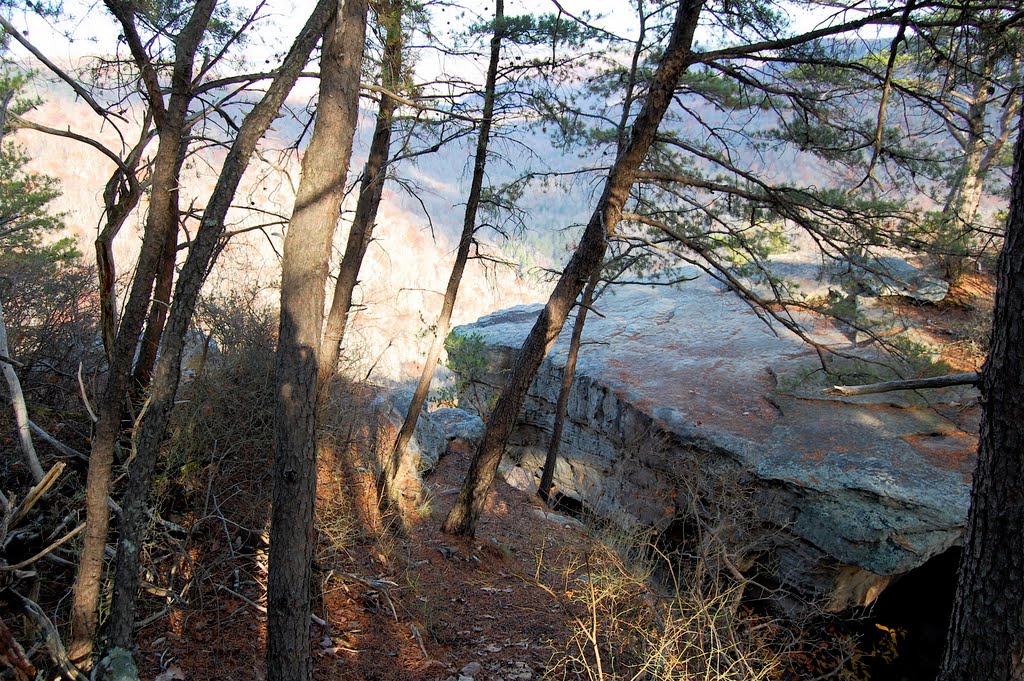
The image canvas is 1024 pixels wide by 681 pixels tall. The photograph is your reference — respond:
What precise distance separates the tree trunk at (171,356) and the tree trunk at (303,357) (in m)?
0.40

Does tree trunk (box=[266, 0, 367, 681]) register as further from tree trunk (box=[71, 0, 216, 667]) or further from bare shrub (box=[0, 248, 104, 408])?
bare shrub (box=[0, 248, 104, 408])

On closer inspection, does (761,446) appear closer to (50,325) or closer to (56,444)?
(56,444)

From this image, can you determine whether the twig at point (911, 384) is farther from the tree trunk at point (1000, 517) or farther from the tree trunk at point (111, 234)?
the tree trunk at point (111, 234)

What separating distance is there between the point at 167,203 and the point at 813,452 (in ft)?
31.8

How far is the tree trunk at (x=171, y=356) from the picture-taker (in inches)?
161

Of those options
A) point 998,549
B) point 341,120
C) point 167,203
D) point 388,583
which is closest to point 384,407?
point 388,583

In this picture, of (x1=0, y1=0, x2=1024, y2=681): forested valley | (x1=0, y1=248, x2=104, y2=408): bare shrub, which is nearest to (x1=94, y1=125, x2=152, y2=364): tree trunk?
(x1=0, y1=0, x2=1024, y2=681): forested valley

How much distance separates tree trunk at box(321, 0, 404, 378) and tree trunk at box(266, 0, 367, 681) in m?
2.51

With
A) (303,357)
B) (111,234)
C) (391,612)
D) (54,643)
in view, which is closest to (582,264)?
(303,357)

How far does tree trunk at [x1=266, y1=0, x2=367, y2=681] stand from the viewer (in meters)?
4.14

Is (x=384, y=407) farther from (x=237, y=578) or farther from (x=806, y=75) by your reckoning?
(x=806, y=75)

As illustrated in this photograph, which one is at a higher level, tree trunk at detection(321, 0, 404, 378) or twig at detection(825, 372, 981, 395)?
tree trunk at detection(321, 0, 404, 378)

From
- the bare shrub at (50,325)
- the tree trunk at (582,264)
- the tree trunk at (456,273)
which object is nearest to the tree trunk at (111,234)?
the bare shrub at (50,325)

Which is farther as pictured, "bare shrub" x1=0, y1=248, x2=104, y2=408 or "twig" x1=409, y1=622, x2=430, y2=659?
"bare shrub" x1=0, y1=248, x2=104, y2=408
